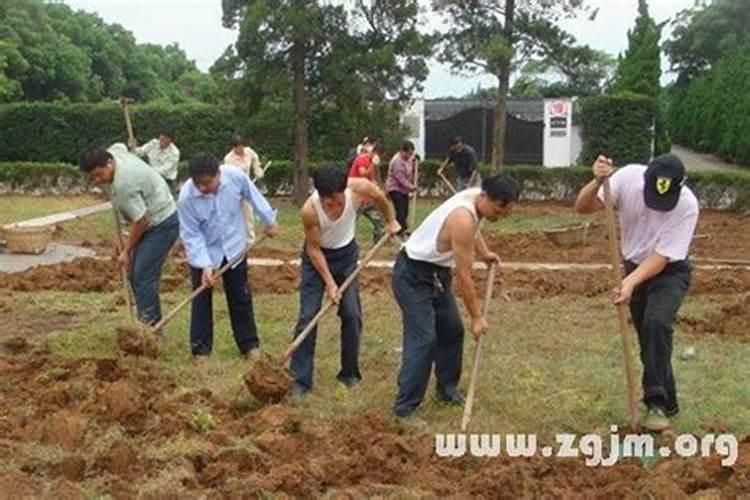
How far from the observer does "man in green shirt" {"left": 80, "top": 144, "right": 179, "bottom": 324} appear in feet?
24.3

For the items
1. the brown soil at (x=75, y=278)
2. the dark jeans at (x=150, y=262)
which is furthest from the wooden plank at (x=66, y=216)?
the dark jeans at (x=150, y=262)

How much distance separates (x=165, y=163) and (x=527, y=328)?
626 cm

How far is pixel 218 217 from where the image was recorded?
7234 millimetres

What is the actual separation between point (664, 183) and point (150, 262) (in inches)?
149

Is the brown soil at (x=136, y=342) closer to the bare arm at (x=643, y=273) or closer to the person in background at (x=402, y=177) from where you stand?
the bare arm at (x=643, y=273)

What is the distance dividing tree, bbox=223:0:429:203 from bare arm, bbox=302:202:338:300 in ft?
44.6

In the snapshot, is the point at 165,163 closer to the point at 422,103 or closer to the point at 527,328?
the point at 527,328

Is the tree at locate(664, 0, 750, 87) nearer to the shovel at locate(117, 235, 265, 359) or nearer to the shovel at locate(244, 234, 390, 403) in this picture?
the shovel at locate(117, 235, 265, 359)

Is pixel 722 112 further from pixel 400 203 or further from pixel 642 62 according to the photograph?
pixel 400 203

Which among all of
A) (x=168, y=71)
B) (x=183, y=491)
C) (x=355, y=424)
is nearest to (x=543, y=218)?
(x=355, y=424)

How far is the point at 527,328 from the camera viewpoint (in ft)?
29.1

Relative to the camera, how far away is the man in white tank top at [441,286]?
216 inches

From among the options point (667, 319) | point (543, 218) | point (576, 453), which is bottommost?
point (543, 218)

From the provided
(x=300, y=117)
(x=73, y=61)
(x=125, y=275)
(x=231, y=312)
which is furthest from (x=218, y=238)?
(x=73, y=61)
